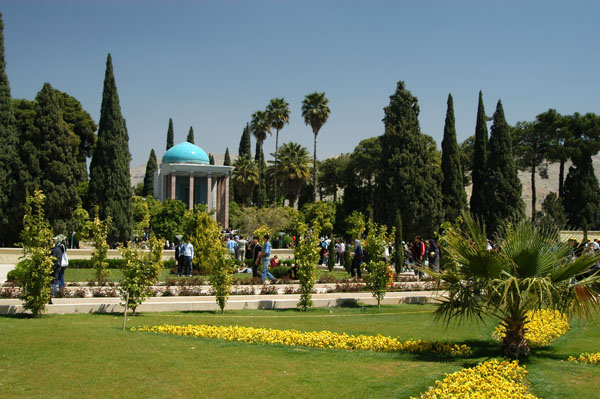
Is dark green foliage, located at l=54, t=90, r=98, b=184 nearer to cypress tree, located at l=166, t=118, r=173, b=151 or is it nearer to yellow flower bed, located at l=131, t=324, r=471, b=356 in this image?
cypress tree, located at l=166, t=118, r=173, b=151

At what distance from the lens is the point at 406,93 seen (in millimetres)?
41188

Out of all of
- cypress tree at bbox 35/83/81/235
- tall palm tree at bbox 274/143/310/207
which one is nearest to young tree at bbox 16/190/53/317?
cypress tree at bbox 35/83/81/235

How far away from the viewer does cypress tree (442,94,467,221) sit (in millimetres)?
42312

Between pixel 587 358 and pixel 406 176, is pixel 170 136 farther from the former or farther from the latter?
pixel 587 358

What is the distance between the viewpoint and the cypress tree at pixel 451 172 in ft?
139

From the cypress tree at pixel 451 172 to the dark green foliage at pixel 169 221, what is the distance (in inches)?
758

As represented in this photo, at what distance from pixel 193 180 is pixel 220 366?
48246 mm

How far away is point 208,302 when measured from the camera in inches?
525

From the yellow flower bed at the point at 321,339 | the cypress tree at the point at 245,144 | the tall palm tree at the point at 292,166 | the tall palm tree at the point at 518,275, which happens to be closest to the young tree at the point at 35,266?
the yellow flower bed at the point at 321,339

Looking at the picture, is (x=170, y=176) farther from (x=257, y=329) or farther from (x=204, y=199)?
(x=257, y=329)

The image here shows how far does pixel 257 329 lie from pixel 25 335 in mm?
3751

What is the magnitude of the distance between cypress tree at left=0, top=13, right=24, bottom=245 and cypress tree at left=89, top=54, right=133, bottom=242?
202 inches

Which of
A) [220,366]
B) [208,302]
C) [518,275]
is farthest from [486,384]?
[208,302]

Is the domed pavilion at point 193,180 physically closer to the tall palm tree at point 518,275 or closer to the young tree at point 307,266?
the young tree at point 307,266
